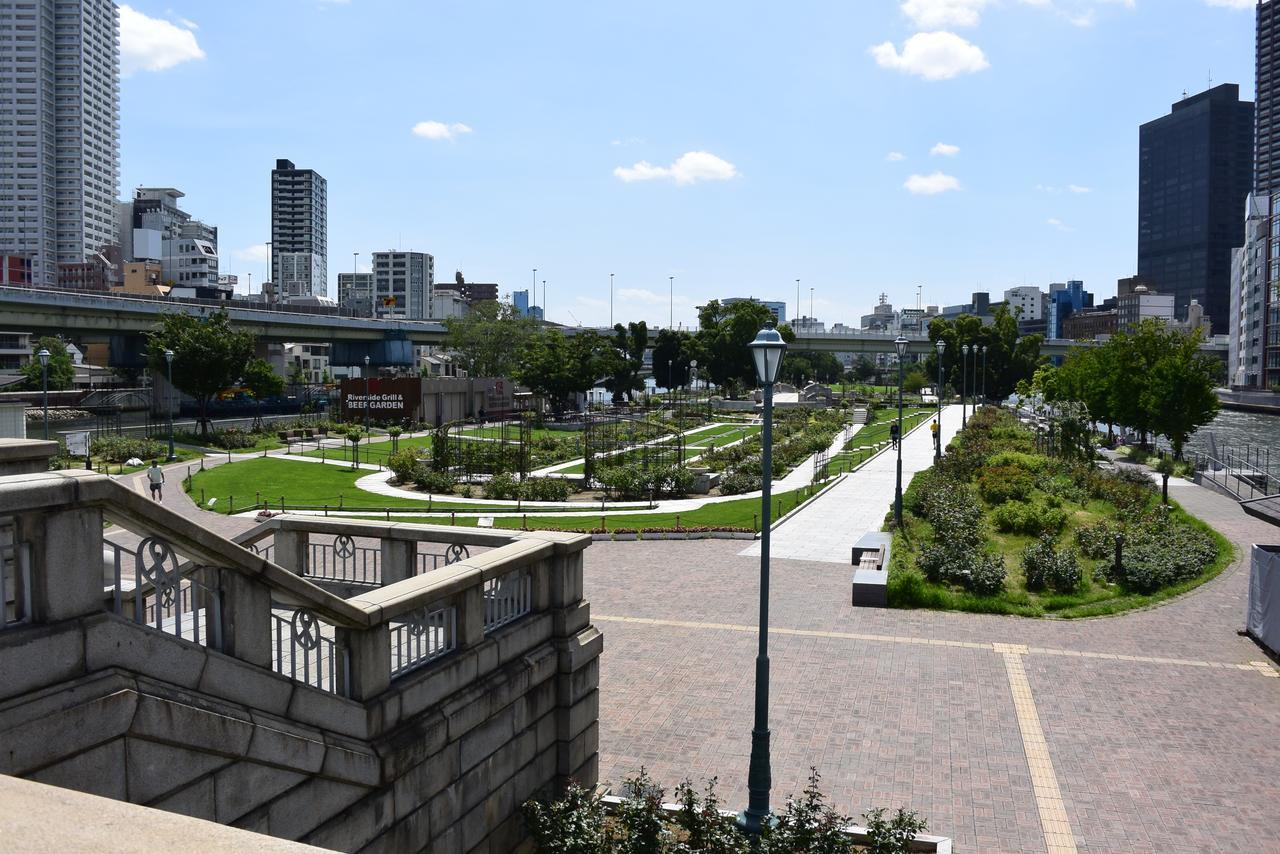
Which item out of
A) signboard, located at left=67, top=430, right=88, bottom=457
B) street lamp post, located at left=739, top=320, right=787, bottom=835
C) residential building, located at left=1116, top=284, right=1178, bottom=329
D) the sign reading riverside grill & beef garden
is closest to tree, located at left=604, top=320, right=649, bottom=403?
the sign reading riverside grill & beef garden

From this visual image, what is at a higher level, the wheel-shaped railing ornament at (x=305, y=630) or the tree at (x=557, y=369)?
the tree at (x=557, y=369)

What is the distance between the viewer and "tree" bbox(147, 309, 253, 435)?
5428 cm

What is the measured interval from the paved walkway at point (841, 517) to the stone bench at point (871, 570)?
24.5 inches

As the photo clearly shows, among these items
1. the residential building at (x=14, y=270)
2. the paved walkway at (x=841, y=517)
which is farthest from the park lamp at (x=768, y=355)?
the residential building at (x=14, y=270)

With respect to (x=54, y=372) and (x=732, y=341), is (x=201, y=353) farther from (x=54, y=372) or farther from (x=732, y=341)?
(x=732, y=341)

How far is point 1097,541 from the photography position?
23609 mm

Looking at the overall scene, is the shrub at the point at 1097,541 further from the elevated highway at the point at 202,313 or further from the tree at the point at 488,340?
the tree at the point at 488,340

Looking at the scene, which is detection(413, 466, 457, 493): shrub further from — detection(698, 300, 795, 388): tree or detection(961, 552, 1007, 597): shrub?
detection(698, 300, 795, 388): tree

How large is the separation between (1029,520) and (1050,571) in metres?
5.45

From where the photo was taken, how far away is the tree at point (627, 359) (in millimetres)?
93500

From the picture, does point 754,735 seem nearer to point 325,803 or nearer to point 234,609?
point 325,803

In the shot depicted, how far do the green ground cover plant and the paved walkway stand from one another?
137 cm

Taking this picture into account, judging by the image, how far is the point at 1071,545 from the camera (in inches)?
966

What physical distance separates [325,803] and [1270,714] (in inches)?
529
